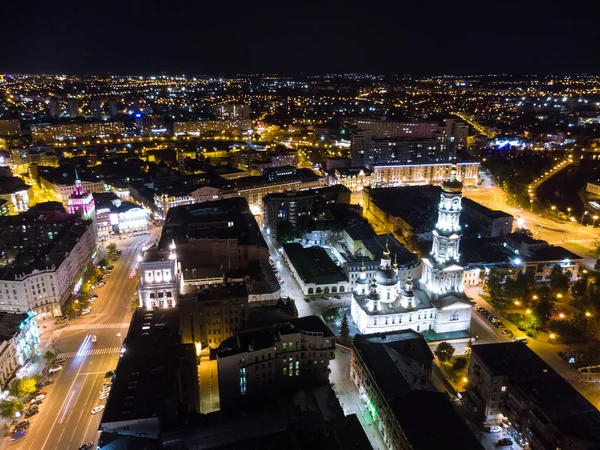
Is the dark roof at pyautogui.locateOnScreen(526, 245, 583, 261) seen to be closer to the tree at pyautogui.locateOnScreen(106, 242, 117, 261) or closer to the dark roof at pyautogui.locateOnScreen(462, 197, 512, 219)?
the dark roof at pyautogui.locateOnScreen(462, 197, 512, 219)

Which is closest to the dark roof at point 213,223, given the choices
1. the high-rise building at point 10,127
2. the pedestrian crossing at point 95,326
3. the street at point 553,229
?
the pedestrian crossing at point 95,326

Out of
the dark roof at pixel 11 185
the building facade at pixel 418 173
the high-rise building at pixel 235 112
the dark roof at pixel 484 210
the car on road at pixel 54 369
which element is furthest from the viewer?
the high-rise building at pixel 235 112

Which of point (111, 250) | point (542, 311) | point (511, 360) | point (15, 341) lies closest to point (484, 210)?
point (542, 311)

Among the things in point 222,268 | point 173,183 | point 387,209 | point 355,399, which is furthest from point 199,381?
point 173,183

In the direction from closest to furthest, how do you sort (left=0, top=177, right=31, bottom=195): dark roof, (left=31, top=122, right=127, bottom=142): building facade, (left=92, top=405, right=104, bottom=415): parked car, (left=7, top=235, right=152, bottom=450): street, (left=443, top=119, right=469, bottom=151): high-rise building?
(left=7, top=235, right=152, bottom=450): street → (left=92, top=405, right=104, bottom=415): parked car → (left=0, top=177, right=31, bottom=195): dark roof → (left=443, top=119, right=469, bottom=151): high-rise building → (left=31, top=122, right=127, bottom=142): building facade

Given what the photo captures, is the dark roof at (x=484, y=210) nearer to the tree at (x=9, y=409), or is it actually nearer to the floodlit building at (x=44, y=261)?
the floodlit building at (x=44, y=261)

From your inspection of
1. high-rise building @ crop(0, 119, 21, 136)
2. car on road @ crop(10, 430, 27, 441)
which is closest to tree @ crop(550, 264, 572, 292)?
car on road @ crop(10, 430, 27, 441)

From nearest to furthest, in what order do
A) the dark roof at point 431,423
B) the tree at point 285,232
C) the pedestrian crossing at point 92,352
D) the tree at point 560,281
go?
the dark roof at point 431,423, the pedestrian crossing at point 92,352, the tree at point 560,281, the tree at point 285,232
